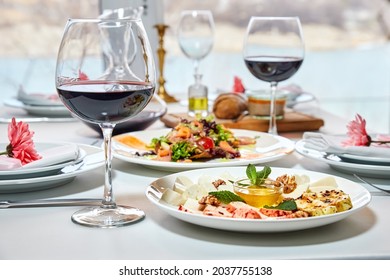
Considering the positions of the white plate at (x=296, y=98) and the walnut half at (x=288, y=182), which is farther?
the white plate at (x=296, y=98)

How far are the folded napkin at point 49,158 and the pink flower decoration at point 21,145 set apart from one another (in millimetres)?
24

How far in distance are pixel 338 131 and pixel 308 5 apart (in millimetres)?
3740

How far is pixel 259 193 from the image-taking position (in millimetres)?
1000

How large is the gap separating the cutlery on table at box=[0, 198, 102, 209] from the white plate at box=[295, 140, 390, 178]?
428 millimetres

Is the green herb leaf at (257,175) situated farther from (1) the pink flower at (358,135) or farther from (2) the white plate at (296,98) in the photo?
(2) the white plate at (296,98)

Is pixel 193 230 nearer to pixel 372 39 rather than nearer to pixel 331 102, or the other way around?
pixel 331 102

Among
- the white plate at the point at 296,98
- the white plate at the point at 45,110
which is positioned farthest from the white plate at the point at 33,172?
the white plate at the point at 296,98

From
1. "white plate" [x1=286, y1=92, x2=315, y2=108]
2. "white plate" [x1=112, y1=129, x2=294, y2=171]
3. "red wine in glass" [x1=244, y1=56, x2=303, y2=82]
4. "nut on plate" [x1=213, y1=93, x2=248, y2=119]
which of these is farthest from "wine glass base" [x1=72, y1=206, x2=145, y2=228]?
"white plate" [x1=286, y1=92, x2=315, y2=108]

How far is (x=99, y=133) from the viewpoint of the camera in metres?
1.75

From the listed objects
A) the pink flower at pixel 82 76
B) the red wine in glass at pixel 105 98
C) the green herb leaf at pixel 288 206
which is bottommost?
the green herb leaf at pixel 288 206

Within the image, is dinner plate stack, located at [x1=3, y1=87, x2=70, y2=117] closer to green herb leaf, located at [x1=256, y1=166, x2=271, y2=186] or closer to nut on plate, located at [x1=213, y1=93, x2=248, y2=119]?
nut on plate, located at [x1=213, y1=93, x2=248, y2=119]

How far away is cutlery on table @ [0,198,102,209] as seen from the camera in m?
1.08

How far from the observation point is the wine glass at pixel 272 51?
5.28 ft

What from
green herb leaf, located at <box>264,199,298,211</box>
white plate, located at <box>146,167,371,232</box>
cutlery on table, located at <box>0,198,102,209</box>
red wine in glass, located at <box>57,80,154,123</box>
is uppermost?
red wine in glass, located at <box>57,80,154,123</box>
